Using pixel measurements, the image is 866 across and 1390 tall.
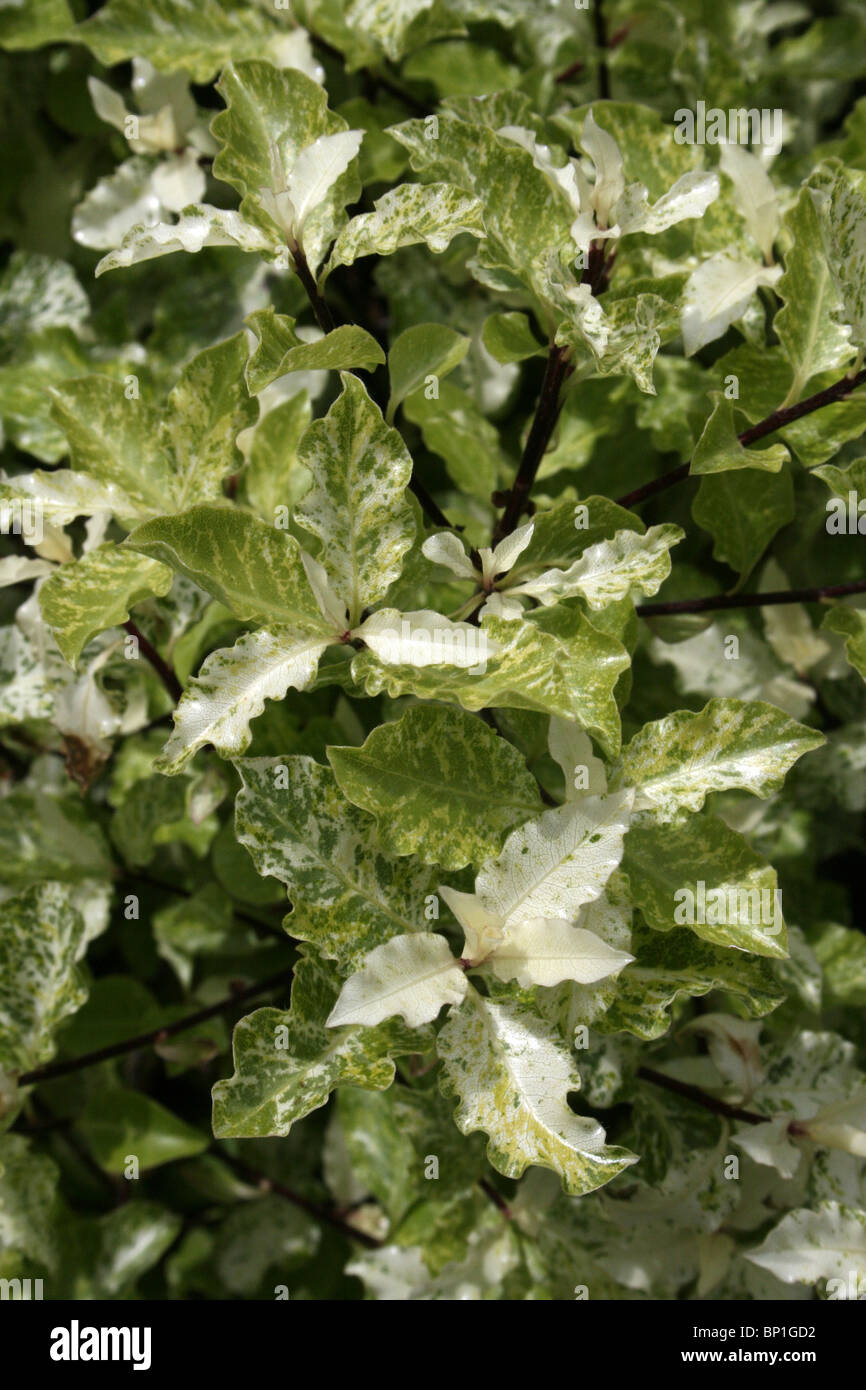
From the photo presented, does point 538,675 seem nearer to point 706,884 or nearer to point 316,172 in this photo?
point 706,884

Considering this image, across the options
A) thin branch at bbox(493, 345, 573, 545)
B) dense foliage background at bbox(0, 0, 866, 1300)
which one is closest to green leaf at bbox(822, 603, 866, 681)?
dense foliage background at bbox(0, 0, 866, 1300)

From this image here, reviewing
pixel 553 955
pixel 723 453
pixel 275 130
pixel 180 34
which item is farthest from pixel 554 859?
pixel 180 34

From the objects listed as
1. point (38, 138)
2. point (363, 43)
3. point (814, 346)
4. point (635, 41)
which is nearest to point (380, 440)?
point (814, 346)

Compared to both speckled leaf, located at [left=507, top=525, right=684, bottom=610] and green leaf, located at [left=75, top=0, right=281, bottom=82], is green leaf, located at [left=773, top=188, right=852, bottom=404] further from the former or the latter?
green leaf, located at [left=75, top=0, right=281, bottom=82]

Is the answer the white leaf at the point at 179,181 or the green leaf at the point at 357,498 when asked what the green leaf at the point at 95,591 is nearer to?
the green leaf at the point at 357,498

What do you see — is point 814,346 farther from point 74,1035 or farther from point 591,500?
point 74,1035
